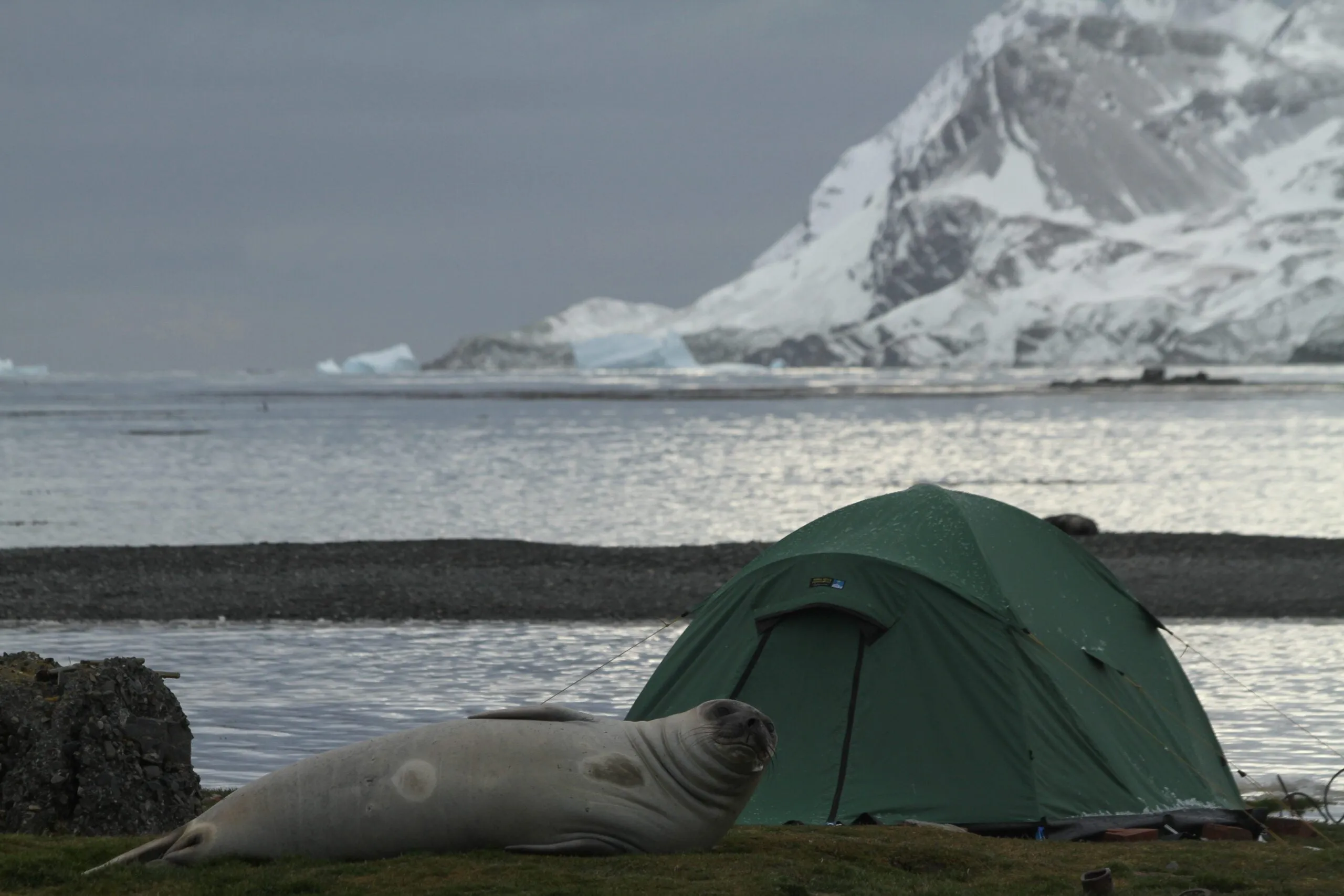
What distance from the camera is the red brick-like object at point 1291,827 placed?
11.3m

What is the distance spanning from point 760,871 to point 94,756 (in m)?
4.57

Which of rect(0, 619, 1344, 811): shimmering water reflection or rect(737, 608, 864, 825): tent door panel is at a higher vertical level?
rect(737, 608, 864, 825): tent door panel

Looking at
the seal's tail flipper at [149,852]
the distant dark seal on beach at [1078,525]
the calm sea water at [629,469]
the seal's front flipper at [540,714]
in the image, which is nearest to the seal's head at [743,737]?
the seal's front flipper at [540,714]

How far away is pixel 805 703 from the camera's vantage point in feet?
39.1

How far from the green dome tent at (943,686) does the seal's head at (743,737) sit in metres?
2.68

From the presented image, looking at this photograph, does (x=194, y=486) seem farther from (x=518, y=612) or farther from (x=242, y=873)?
(x=242, y=873)

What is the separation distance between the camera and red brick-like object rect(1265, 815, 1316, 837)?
11.3m

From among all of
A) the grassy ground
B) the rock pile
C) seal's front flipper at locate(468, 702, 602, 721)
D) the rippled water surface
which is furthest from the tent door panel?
the rippled water surface

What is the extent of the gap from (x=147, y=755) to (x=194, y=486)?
42817mm

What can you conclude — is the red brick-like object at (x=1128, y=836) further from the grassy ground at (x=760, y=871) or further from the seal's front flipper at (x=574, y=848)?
the seal's front flipper at (x=574, y=848)

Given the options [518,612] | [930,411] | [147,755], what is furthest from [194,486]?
[930,411]

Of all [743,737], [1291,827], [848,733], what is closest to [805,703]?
[848,733]

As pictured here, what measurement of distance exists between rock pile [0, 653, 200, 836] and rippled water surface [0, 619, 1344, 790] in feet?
6.92

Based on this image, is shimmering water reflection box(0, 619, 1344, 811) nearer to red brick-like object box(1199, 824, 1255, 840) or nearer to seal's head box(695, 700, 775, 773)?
red brick-like object box(1199, 824, 1255, 840)
